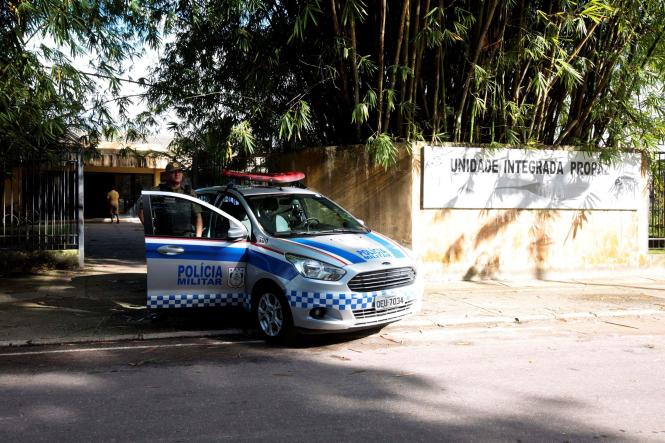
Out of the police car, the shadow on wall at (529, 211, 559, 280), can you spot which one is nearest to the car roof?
the police car

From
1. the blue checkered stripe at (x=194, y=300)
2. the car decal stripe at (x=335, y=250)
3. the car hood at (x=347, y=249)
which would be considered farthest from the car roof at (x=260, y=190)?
the blue checkered stripe at (x=194, y=300)

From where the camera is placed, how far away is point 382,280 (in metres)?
5.98

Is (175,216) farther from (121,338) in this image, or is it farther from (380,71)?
(380,71)

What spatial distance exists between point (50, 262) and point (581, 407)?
9904 millimetres

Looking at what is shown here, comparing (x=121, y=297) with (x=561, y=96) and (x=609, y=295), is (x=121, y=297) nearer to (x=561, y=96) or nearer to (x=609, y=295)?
(x=609, y=295)

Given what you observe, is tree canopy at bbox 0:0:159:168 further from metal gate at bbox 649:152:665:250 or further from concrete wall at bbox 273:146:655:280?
metal gate at bbox 649:152:665:250

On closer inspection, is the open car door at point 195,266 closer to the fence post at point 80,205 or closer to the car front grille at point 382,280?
the car front grille at point 382,280

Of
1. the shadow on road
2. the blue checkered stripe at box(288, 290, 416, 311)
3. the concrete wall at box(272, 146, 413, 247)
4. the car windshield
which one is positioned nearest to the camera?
the shadow on road

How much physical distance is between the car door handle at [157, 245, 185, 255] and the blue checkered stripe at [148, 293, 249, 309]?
488 mm

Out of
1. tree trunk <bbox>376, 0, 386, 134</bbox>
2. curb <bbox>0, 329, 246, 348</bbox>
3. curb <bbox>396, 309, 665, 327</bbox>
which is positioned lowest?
curb <bbox>0, 329, 246, 348</bbox>

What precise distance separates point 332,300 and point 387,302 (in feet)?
2.11

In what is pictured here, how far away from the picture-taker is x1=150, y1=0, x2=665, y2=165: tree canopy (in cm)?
940

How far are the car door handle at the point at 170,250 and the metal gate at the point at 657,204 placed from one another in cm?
969

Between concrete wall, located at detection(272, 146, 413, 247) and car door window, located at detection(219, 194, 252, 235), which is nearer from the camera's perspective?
car door window, located at detection(219, 194, 252, 235)
